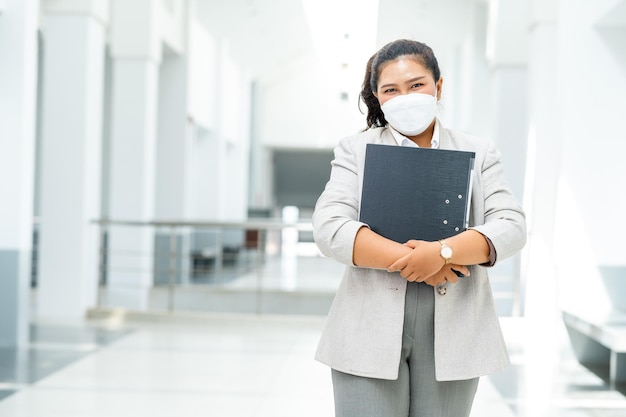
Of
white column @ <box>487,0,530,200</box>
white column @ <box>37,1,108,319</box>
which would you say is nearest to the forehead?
white column @ <box>37,1,108,319</box>

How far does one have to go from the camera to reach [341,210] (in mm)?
1457

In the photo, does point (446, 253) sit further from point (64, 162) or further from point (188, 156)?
point (188, 156)

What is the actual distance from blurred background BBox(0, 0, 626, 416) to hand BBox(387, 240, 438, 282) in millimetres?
574

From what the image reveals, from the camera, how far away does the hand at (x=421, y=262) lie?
4.42ft

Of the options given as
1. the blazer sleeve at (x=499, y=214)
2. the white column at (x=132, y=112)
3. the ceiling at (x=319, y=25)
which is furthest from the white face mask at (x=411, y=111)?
the white column at (x=132, y=112)

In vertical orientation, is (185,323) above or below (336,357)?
below

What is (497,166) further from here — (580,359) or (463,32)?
(463,32)

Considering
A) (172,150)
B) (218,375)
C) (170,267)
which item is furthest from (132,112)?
(218,375)

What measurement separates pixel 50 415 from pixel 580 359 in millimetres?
3634

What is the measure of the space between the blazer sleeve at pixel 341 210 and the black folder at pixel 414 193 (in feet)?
0.17

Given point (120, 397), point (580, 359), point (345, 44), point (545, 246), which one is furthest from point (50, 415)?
point (545, 246)

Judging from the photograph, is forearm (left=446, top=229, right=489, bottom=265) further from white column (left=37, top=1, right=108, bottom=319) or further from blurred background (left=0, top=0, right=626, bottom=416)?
white column (left=37, top=1, right=108, bottom=319)

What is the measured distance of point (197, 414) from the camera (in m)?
3.75

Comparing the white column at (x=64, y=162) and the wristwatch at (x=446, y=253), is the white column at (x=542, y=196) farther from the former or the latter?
the white column at (x=64, y=162)
